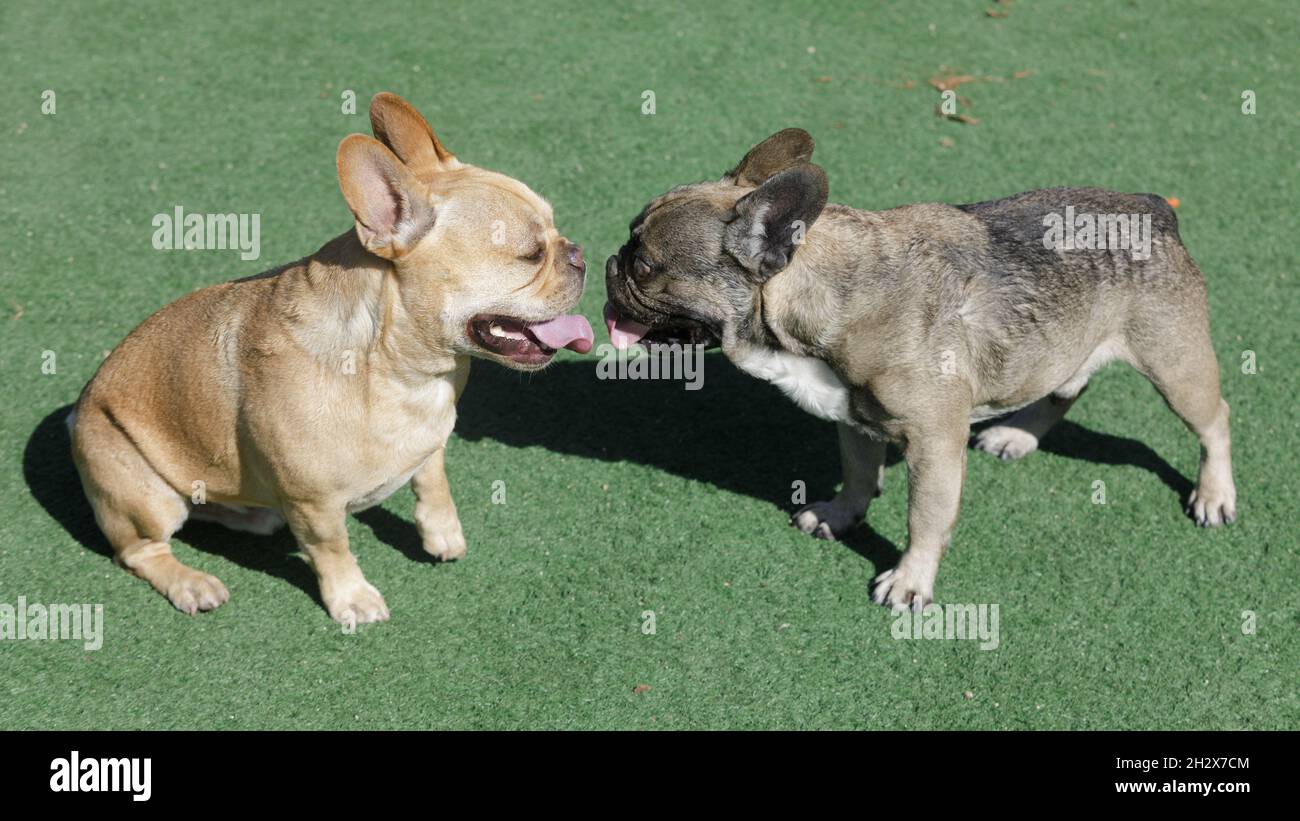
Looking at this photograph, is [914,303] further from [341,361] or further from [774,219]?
[341,361]

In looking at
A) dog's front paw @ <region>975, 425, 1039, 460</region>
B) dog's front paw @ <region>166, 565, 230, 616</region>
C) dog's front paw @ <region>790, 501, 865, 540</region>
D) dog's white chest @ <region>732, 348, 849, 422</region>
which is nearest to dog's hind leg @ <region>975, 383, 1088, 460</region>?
dog's front paw @ <region>975, 425, 1039, 460</region>

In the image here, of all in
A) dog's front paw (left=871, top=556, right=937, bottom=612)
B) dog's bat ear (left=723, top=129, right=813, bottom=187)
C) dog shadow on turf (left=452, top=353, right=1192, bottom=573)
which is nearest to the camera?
dog's bat ear (left=723, top=129, right=813, bottom=187)

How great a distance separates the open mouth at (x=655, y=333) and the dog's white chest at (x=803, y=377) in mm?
207

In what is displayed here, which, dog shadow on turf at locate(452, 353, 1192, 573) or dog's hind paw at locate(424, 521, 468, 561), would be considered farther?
dog shadow on turf at locate(452, 353, 1192, 573)

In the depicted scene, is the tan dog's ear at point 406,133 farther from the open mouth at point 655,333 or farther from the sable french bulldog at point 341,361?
the open mouth at point 655,333

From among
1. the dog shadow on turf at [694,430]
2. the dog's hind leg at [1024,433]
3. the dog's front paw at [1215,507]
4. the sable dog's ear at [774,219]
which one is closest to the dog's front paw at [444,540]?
the dog shadow on turf at [694,430]

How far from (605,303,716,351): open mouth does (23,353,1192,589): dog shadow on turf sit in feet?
3.88

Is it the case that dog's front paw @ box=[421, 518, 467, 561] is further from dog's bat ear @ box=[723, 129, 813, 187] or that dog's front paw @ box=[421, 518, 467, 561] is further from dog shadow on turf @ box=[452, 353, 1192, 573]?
dog's bat ear @ box=[723, 129, 813, 187]

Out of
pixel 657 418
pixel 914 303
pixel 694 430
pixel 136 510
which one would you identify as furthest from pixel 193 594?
pixel 914 303

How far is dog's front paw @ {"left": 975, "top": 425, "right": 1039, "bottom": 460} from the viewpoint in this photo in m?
6.45

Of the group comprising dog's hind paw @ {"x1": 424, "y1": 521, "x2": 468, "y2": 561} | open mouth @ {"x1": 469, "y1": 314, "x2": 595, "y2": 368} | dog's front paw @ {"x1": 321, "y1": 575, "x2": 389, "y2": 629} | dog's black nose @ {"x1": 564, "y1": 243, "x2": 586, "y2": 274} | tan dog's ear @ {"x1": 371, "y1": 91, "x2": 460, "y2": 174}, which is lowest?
dog's front paw @ {"x1": 321, "y1": 575, "x2": 389, "y2": 629}

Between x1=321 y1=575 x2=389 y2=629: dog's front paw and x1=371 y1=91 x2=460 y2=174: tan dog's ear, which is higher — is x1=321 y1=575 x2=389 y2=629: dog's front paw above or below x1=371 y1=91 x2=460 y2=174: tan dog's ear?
below

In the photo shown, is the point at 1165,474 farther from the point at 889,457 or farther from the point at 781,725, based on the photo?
the point at 781,725

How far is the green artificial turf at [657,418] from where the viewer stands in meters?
5.21
